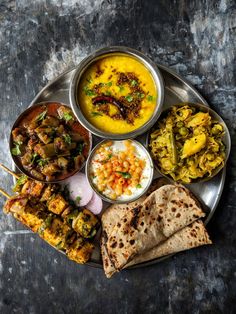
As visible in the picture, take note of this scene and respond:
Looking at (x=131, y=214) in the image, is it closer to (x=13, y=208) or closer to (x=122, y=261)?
(x=122, y=261)

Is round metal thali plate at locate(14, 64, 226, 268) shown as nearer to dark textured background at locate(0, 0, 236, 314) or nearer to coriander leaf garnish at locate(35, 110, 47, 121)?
dark textured background at locate(0, 0, 236, 314)

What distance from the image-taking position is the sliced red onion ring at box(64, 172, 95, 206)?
5.24 meters

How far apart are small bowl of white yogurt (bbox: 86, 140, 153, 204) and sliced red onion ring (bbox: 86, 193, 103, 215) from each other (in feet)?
0.70

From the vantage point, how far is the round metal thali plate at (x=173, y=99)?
16.8ft

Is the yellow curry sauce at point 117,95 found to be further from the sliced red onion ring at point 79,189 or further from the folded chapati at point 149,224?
the folded chapati at point 149,224

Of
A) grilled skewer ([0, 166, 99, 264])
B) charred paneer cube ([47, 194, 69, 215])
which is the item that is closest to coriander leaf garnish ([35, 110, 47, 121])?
grilled skewer ([0, 166, 99, 264])

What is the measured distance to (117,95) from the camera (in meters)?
4.91

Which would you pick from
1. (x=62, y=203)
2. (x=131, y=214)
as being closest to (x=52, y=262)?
(x=62, y=203)

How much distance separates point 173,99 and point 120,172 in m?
1.17

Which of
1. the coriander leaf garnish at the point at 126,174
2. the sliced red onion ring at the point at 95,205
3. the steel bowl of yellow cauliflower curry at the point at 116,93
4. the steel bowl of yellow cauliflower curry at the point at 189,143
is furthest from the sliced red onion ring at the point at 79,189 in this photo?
the steel bowl of yellow cauliflower curry at the point at 189,143

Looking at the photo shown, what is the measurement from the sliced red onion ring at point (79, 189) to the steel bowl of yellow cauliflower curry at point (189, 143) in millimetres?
930

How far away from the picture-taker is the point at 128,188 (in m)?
5.07

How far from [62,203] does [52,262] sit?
100cm

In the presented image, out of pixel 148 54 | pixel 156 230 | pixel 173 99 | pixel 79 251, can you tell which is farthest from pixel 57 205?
pixel 148 54
